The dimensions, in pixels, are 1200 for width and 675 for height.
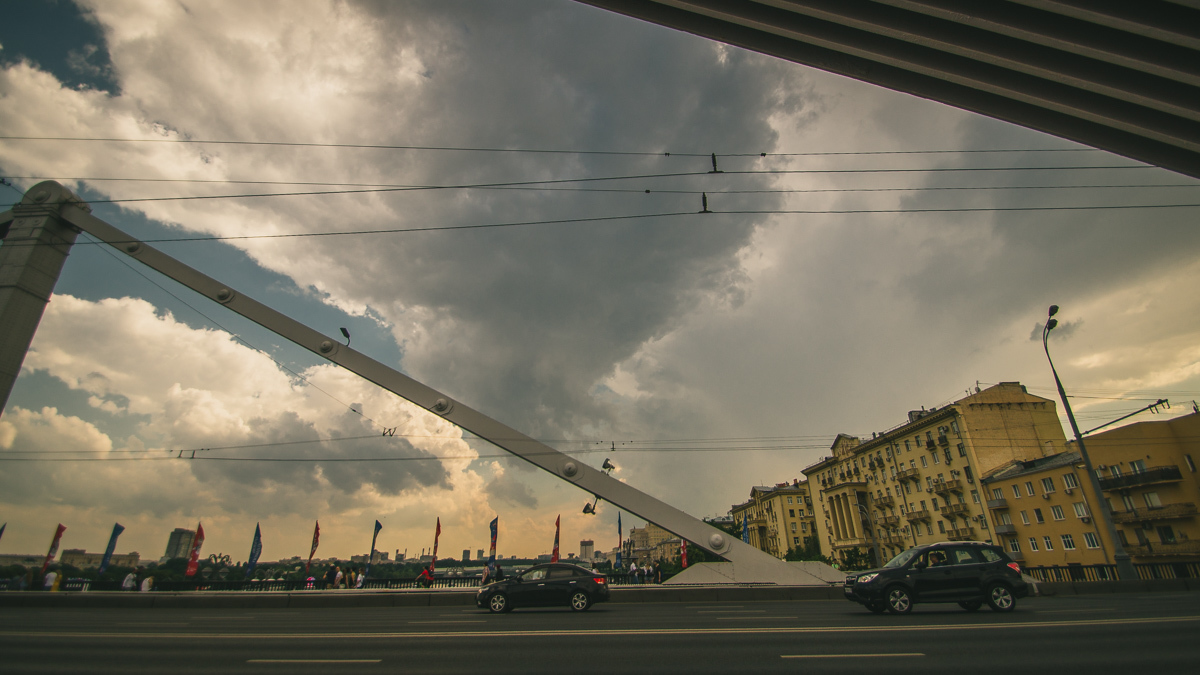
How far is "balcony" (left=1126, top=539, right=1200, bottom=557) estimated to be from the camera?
34.4 m

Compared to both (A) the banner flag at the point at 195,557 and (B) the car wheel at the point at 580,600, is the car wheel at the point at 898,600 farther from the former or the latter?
(A) the banner flag at the point at 195,557

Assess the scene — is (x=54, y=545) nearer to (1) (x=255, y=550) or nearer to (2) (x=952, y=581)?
(1) (x=255, y=550)

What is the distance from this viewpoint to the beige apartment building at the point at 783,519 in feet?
285

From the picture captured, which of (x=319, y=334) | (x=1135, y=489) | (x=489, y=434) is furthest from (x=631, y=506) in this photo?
(x=1135, y=489)

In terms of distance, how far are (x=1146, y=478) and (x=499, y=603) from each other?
4998 centimetres

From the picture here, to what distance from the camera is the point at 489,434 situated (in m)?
23.6

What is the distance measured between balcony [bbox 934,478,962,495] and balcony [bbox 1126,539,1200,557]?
1344 centimetres

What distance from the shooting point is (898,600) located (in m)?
10.8

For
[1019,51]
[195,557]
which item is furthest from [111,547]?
[1019,51]

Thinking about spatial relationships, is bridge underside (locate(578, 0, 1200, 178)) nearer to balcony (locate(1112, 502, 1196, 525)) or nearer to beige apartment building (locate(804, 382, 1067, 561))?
balcony (locate(1112, 502, 1196, 525))

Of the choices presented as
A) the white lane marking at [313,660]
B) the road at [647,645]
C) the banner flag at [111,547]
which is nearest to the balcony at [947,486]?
the road at [647,645]

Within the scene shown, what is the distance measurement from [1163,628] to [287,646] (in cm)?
1403

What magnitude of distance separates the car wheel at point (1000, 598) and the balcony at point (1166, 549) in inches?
1594

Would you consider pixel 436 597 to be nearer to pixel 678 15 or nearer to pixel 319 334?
pixel 319 334
